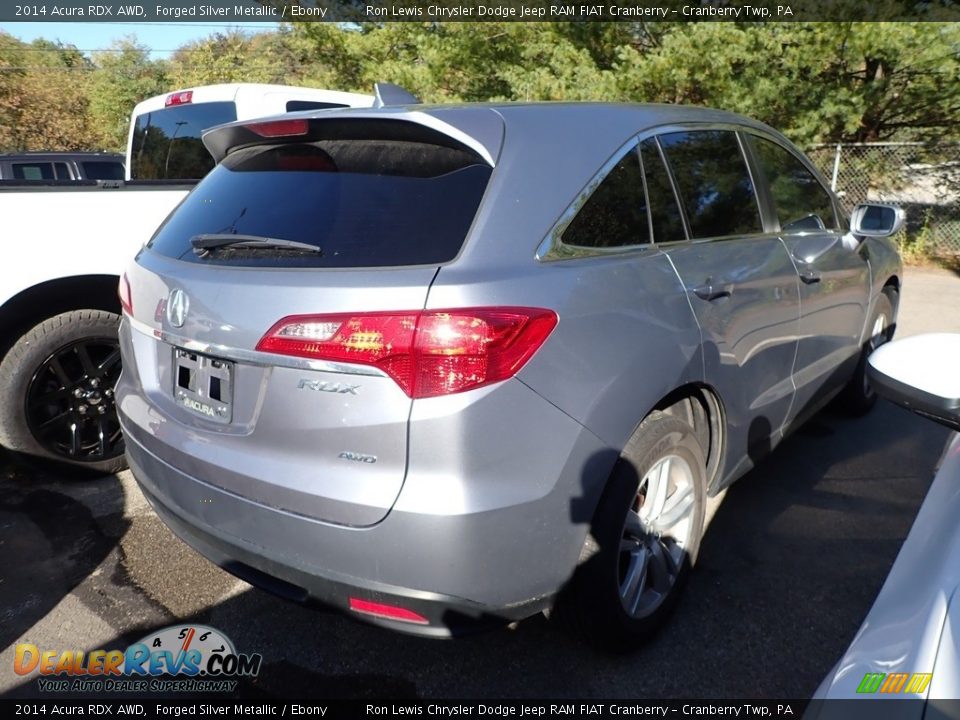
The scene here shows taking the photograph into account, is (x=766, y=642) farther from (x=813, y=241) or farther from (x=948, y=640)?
(x=813, y=241)

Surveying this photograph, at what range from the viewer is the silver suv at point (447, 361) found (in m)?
1.74

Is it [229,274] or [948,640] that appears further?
[229,274]

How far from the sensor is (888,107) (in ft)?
36.7

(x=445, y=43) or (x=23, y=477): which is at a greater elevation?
(x=445, y=43)

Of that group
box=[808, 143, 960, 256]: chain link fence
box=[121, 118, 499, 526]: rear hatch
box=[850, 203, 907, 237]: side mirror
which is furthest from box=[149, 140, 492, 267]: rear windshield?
box=[808, 143, 960, 256]: chain link fence

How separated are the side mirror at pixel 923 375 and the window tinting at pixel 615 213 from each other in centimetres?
83

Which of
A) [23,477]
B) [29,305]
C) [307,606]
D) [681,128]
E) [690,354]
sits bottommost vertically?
[23,477]

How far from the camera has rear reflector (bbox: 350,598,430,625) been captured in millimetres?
1827

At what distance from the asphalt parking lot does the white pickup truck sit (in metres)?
0.34

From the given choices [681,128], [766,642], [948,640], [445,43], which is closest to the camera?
[948,640]

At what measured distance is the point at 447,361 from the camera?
67.4 inches

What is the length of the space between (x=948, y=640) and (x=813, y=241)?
2624mm

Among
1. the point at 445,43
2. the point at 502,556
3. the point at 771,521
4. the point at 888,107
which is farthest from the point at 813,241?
the point at 445,43

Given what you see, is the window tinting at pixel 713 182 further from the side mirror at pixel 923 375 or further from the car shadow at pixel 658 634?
the car shadow at pixel 658 634
